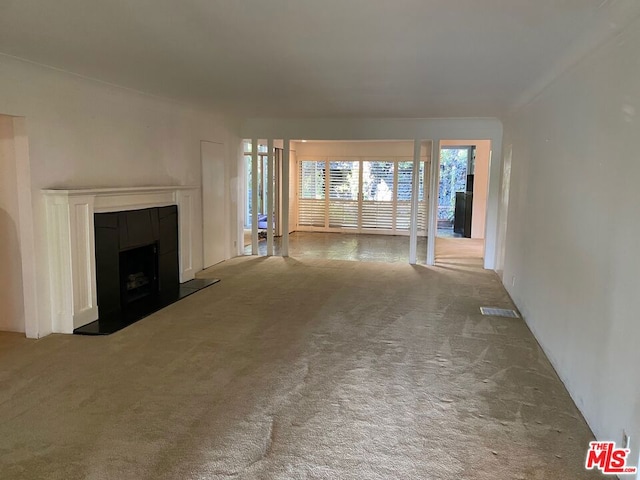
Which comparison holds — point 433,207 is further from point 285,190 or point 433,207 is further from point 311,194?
point 311,194

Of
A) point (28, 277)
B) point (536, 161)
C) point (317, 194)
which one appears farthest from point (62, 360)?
point (317, 194)

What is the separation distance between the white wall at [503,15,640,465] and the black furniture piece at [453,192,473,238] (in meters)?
6.97

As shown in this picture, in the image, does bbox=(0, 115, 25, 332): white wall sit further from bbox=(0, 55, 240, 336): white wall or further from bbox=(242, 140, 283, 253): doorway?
bbox=(242, 140, 283, 253): doorway

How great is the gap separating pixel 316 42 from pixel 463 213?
9.24m

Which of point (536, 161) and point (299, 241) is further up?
point (536, 161)

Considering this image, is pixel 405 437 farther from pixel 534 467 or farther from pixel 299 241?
pixel 299 241

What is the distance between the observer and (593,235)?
2.71 m

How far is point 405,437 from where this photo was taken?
2514mm

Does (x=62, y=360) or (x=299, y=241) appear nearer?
(x=62, y=360)

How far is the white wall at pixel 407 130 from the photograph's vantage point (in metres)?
7.29

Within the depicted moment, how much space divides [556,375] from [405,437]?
4.91 feet

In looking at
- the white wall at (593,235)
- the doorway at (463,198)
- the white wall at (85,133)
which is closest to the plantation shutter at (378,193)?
the doorway at (463,198)

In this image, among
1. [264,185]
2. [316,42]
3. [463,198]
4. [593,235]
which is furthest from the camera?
[463,198]

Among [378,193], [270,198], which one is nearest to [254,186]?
[270,198]
